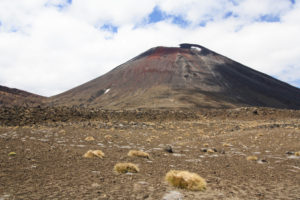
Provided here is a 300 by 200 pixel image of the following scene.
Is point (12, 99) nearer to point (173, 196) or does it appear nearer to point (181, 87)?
point (181, 87)

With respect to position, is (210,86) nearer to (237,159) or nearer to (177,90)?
(177,90)

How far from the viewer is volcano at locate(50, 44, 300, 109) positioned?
8244cm

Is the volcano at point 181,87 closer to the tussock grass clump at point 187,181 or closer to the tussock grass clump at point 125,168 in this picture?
the tussock grass clump at point 125,168

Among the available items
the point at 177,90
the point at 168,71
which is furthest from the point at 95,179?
the point at 168,71

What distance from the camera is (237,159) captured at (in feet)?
36.7

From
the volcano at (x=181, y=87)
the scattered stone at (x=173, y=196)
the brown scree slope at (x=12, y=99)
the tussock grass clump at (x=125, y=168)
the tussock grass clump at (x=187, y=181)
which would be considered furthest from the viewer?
the brown scree slope at (x=12, y=99)

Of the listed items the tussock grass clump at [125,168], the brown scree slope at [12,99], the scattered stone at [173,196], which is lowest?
the scattered stone at [173,196]

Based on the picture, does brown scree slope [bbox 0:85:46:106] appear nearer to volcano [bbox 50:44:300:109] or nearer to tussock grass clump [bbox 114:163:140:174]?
volcano [bbox 50:44:300:109]

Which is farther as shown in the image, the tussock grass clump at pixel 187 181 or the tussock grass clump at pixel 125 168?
the tussock grass clump at pixel 125 168

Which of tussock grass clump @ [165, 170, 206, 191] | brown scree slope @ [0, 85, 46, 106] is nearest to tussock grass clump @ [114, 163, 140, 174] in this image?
tussock grass clump @ [165, 170, 206, 191]

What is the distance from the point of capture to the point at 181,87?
94.8 metres

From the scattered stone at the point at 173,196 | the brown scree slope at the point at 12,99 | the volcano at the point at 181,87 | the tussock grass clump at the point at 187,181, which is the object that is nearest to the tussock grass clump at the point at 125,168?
the tussock grass clump at the point at 187,181

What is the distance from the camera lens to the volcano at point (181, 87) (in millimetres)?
82438

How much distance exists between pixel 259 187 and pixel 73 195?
509 centimetres
